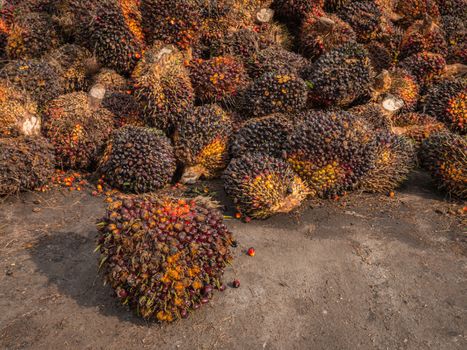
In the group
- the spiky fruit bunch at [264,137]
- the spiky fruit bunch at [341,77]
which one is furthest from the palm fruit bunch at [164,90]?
the spiky fruit bunch at [341,77]

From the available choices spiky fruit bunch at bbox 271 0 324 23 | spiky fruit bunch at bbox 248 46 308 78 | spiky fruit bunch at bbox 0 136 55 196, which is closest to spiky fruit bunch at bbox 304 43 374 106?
spiky fruit bunch at bbox 248 46 308 78

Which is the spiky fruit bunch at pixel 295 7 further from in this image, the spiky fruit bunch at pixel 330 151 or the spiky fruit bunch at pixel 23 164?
the spiky fruit bunch at pixel 23 164

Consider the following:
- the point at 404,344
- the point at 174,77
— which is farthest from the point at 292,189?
the point at 174,77

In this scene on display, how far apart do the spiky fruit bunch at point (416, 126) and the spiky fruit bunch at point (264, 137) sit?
66.2 inches

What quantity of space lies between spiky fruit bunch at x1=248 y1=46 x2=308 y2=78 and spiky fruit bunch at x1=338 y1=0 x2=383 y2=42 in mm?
1353

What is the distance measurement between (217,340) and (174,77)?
9.57 ft

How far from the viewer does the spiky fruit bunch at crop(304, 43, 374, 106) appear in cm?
461

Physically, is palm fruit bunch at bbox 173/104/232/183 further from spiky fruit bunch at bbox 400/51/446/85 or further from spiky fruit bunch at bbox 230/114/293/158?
spiky fruit bunch at bbox 400/51/446/85

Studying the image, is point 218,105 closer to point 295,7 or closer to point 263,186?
point 263,186

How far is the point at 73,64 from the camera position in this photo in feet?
16.7

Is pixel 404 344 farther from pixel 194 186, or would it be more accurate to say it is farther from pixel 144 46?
pixel 144 46

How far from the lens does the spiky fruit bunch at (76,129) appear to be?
14.4ft

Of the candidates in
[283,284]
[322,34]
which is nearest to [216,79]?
[322,34]

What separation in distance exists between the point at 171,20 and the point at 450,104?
3.84 m
